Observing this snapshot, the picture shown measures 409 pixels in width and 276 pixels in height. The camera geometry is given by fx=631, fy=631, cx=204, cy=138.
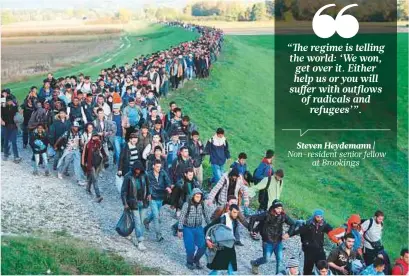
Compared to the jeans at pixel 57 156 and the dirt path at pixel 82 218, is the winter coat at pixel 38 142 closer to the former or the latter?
the jeans at pixel 57 156

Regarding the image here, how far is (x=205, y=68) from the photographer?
1014 inches

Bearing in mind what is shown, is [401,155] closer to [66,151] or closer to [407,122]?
[407,122]

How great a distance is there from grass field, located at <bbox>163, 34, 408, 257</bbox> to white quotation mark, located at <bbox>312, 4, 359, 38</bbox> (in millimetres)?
3374

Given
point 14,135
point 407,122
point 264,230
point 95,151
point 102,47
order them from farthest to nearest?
point 407,122 → point 102,47 → point 14,135 → point 95,151 → point 264,230

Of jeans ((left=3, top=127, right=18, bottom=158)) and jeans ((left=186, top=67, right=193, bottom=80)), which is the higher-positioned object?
jeans ((left=186, top=67, right=193, bottom=80))

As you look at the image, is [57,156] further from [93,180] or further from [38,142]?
[93,180]

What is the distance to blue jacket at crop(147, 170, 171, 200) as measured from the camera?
38.2ft

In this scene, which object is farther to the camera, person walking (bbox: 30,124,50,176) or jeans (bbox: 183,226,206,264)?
person walking (bbox: 30,124,50,176)

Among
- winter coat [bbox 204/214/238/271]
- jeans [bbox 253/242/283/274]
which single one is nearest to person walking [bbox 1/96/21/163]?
winter coat [bbox 204/214/238/271]

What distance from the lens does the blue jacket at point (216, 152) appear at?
13.8 metres

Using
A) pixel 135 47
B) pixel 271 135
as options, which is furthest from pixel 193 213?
pixel 135 47

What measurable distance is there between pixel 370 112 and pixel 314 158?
184 cm

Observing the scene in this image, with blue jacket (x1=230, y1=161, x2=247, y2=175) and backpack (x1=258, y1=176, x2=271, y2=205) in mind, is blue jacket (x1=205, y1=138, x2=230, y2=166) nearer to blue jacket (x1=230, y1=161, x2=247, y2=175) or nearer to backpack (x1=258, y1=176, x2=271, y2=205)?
blue jacket (x1=230, y1=161, x2=247, y2=175)

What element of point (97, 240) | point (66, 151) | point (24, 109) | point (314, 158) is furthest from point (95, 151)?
point (314, 158)
